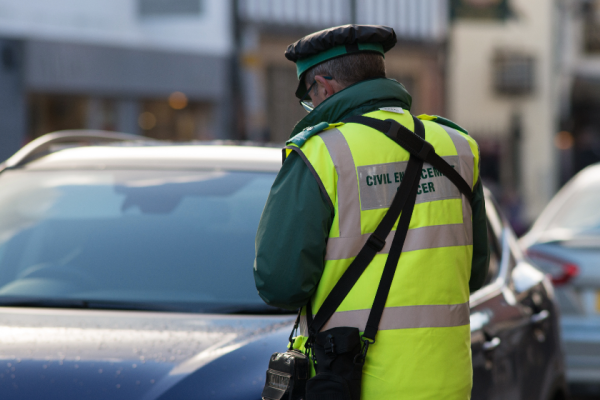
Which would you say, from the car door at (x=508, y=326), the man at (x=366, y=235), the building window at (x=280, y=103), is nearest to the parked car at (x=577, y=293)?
the car door at (x=508, y=326)

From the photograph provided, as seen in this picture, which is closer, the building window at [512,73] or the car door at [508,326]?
the car door at [508,326]

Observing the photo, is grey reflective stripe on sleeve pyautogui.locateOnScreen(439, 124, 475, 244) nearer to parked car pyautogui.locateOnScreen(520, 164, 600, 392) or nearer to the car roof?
the car roof

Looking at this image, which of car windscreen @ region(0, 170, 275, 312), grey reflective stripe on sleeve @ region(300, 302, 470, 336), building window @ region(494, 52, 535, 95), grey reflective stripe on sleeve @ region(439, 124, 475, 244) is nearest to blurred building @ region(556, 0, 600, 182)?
building window @ region(494, 52, 535, 95)

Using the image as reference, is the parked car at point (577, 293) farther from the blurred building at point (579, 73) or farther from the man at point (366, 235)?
the blurred building at point (579, 73)

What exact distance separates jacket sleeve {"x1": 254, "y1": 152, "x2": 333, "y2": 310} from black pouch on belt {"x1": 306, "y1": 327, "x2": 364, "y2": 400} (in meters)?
0.12

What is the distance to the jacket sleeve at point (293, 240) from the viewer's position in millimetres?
2021

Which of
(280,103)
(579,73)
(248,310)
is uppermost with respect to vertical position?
(248,310)

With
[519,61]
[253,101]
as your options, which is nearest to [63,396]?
[253,101]

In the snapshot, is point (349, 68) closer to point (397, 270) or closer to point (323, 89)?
point (323, 89)

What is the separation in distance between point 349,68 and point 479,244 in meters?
0.62

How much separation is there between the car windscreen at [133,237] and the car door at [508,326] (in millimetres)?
755

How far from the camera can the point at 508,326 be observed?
3.20 m

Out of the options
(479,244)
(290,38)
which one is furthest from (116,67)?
(479,244)

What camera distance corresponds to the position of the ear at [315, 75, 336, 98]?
2232 mm
